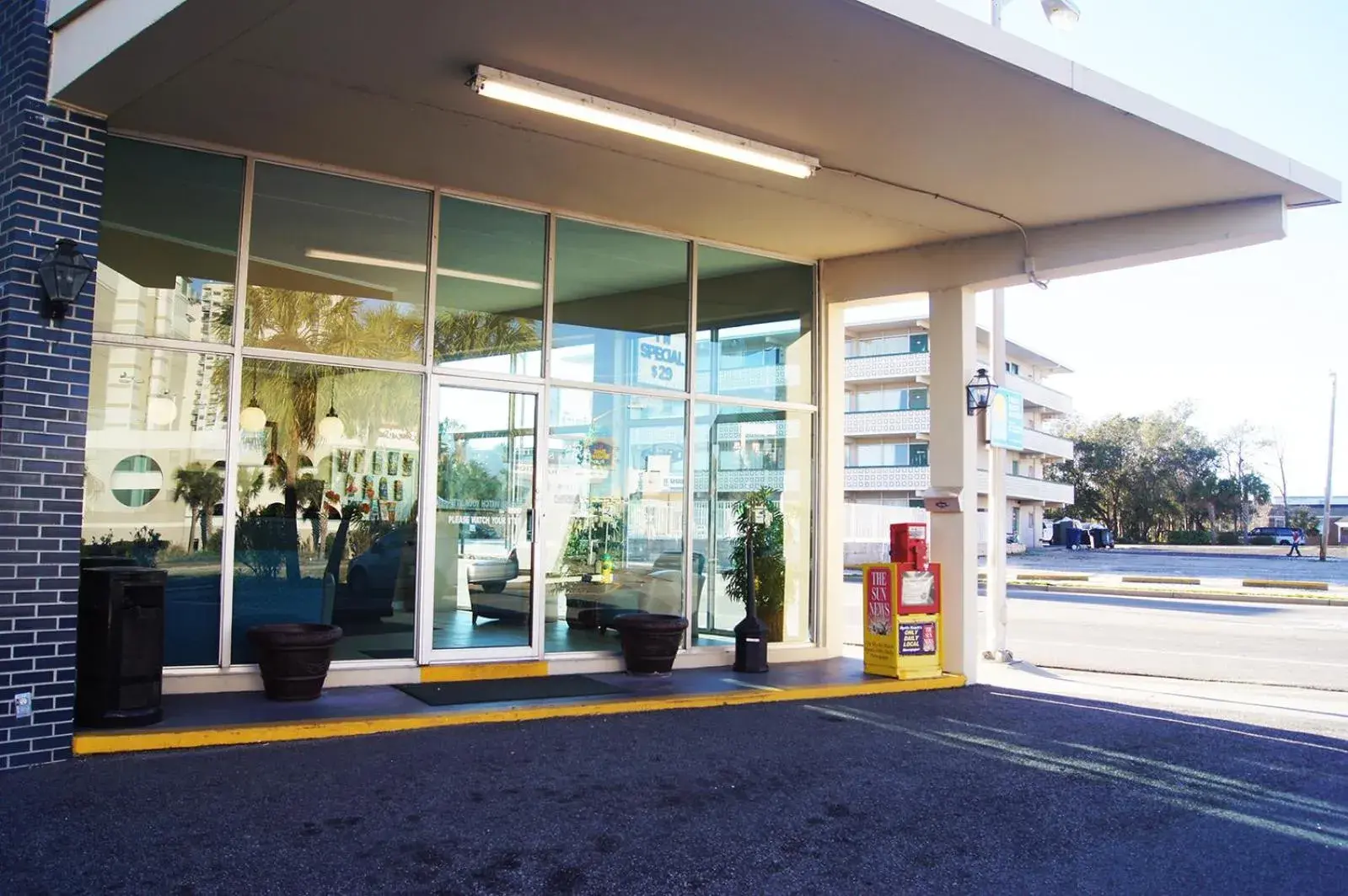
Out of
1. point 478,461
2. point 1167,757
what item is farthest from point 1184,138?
point 478,461

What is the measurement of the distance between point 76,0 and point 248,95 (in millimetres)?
1160

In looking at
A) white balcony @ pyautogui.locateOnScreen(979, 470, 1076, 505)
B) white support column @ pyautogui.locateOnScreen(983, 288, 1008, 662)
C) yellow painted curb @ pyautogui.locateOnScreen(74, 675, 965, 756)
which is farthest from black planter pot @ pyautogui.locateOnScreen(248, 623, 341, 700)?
white balcony @ pyautogui.locateOnScreen(979, 470, 1076, 505)

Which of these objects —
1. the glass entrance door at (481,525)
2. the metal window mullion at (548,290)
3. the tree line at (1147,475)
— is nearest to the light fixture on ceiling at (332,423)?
the glass entrance door at (481,525)

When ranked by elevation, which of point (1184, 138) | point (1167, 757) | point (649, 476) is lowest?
point (1167, 757)

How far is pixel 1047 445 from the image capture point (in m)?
57.9

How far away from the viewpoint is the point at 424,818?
492cm

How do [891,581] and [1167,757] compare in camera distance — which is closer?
[1167,757]

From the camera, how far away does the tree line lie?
65.8m

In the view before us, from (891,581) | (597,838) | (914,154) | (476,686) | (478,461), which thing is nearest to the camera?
(597,838)

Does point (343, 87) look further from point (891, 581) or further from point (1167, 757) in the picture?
point (1167, 757)

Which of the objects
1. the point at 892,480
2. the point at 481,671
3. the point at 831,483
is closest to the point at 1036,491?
the point at 892,480

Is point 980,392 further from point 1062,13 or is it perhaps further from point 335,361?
point 335,361

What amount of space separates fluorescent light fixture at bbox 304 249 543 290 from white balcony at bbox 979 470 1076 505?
4539cm

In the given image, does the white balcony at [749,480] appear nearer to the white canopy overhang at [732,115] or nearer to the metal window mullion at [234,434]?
the white canopy overhang at [732,115]
